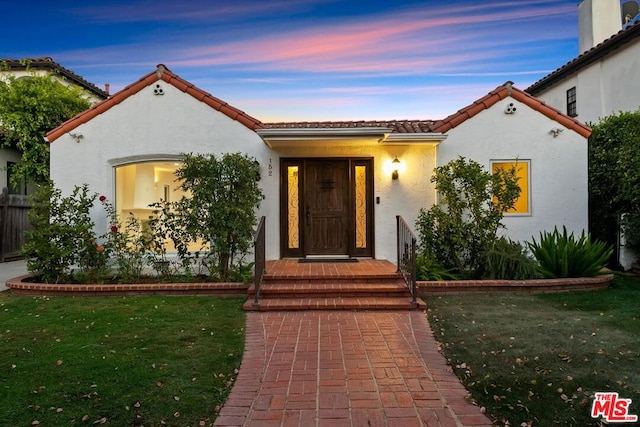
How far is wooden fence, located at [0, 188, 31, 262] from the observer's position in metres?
12.4

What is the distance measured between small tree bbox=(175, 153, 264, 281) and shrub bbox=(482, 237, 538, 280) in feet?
14.7

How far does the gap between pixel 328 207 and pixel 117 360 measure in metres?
5.92

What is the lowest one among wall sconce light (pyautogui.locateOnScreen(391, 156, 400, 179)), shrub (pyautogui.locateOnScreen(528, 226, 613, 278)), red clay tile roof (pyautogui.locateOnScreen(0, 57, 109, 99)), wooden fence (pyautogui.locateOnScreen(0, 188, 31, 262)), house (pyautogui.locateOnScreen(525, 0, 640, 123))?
shrub (pyautogui.locateOnScreen(528, 226, 613, 278))

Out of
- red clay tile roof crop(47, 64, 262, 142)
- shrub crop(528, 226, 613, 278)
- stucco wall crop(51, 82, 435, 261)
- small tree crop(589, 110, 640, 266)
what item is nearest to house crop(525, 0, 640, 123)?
small tree crop(589, 110, 640, 266)

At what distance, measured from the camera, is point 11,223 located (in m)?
12.7

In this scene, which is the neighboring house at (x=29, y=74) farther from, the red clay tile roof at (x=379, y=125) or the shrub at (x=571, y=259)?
the shrub at (x=571, y=259)

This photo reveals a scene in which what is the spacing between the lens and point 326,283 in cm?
734

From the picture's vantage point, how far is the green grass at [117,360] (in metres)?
3.29

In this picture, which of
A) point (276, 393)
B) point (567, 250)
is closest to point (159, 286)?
point (276, 393)

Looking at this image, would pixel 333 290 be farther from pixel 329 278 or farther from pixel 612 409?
pixel 612 409

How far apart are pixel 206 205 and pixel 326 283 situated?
2611 mm

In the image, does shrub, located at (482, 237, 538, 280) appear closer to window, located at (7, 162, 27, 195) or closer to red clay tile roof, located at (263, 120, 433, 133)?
red clay tile roof, located at (263, 120, 433, 133)

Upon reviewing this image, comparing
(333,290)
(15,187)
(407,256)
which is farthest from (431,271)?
(15,187)

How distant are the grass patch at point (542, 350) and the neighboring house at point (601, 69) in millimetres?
8566
